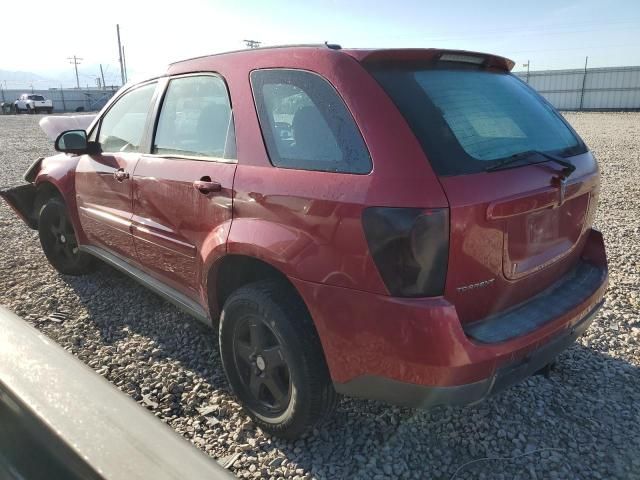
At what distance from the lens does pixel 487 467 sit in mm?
2293

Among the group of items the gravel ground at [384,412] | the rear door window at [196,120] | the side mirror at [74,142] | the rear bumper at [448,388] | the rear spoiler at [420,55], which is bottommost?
the gravel ground at [384,412]

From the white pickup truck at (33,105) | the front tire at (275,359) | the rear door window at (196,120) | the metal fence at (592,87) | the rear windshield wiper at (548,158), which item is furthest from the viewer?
the white pickup truck at (33,105)

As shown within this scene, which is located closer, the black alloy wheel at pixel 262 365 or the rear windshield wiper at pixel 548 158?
the rear windshield wiper at pixel 548 158

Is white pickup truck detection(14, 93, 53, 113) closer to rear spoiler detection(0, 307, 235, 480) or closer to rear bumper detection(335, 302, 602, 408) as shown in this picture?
rear spoiler detection(0, 307, 235, 480)

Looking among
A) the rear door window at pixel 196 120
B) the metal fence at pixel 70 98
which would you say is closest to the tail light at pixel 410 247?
the rear door window at pixel 196 120

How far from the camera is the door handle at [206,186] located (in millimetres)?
2502

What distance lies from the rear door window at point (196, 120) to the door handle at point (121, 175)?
0.31 meters

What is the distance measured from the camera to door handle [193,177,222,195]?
8.21 feet

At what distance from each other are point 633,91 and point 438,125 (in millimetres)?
41075

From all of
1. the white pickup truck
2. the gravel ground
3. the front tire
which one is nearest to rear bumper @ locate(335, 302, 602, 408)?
the front tire

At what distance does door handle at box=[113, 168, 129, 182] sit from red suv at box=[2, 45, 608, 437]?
0.45m

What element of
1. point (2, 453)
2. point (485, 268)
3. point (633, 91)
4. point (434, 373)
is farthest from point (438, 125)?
point (633, 91)

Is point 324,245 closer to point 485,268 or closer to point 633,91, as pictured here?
point 485,268

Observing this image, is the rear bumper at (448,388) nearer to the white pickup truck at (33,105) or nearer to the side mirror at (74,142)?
the side mirror at (74,142)
